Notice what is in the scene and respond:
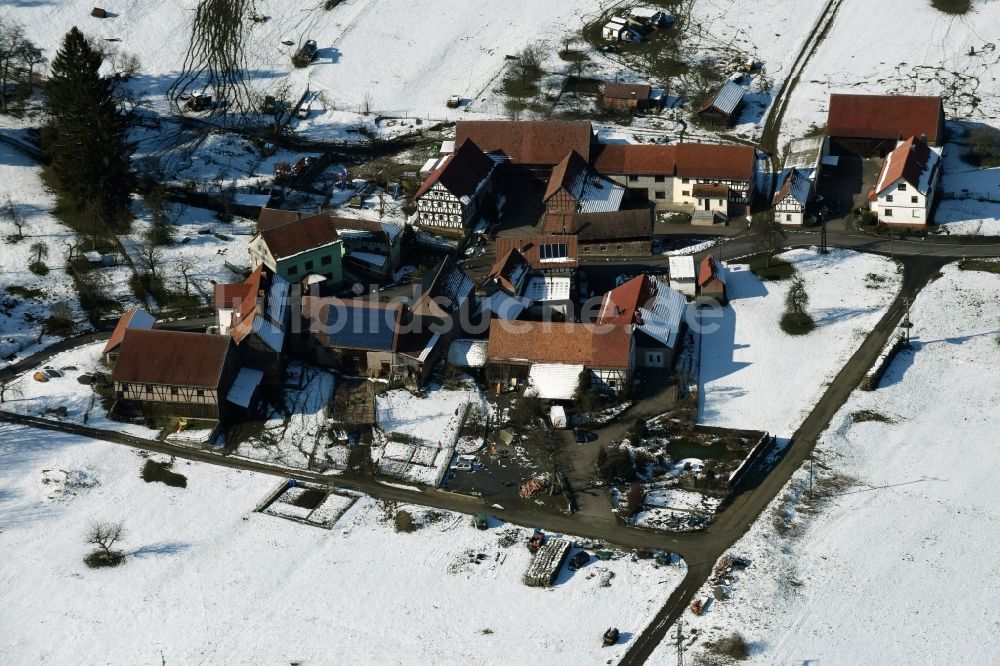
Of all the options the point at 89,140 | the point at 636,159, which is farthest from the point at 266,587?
the point at 636,159

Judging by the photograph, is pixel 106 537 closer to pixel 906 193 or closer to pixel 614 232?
pixel 614 232

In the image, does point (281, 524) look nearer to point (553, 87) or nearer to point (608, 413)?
point (608, 413)

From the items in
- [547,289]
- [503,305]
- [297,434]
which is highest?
Result: [547,289]

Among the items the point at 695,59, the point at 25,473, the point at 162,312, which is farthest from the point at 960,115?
the point at 25,473

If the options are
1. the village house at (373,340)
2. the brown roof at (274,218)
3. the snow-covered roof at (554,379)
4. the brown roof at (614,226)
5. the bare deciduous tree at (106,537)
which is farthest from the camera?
the brown roof at (614,226)

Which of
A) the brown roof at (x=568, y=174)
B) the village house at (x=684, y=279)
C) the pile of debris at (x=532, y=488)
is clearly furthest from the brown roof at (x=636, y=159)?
the pile of debris at (x=532, y=488)

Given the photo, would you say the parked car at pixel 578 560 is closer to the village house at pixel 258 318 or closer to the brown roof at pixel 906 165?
the village house at pixel 258 318
